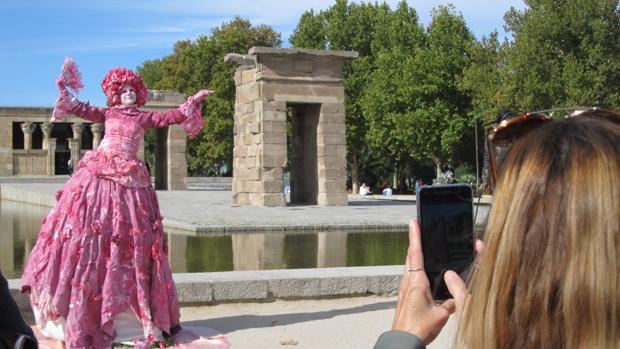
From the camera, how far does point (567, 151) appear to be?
Result: 1.23 m

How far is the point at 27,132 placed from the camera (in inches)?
2048

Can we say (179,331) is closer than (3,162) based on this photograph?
Yes

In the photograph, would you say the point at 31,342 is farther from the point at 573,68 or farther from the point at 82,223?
the point at 573,68

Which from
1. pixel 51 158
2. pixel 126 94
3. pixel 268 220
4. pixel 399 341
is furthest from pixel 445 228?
pixel 51 158

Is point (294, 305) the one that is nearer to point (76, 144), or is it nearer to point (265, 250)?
point (265, 250)

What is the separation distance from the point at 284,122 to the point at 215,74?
27.1 meters

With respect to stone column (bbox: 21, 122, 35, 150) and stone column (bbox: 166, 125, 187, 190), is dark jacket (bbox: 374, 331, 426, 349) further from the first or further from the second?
stone column (bbox: 21, 122, 35, 150)

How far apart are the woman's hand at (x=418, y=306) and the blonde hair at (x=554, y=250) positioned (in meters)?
0.30

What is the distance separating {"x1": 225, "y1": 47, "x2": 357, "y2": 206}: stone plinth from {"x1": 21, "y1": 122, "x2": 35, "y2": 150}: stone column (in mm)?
31791

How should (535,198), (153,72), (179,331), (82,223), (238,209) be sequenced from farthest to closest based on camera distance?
1. (153,72)
2. (238,209)
3. (179,331)
4. (82,223)
5. (535,198)

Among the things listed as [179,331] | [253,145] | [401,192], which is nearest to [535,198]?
[179,331]

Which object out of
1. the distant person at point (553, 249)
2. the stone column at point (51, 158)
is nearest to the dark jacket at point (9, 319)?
the distant person at point (553, 249)

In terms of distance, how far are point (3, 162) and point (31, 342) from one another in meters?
50.1

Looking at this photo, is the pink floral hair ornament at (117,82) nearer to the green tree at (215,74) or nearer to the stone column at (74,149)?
the green tree at (215,74)
